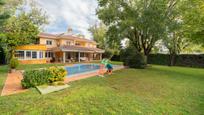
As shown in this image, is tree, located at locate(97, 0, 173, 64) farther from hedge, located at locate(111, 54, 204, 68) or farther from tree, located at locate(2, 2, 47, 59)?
tree, located at locate(2, 2, 47, 59)

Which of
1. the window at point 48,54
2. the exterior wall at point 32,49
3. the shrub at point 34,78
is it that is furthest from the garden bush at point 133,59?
the window at point 48,54

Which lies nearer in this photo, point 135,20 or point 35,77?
point 35,77

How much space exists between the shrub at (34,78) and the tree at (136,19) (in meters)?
12.9

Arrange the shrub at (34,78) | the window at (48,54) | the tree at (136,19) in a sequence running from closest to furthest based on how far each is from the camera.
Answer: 1. the shrub at (34,78)
2. the tree at (136,19)
3. the window at (48,54)

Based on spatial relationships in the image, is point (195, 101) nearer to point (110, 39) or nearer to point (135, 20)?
point (135, 20)

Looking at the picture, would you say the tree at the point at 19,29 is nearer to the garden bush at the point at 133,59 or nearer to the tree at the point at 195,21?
the garden bush at the point at 133,59

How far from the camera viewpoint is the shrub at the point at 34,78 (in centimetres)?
882

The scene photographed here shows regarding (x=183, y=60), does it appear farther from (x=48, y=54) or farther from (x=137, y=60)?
(x=48, y=54)

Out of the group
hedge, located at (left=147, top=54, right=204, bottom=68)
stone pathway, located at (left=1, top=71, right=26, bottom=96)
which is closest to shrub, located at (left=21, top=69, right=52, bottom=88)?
stone pathway, located at (left=1, top=71, right=26, bottom=96)

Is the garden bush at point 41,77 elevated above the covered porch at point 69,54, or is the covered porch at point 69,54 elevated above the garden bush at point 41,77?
the covered porch at point 69,54

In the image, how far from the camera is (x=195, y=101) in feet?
24.2

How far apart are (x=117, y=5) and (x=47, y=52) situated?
18921 mm

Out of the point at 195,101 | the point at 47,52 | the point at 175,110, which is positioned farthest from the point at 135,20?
the point at 47,52

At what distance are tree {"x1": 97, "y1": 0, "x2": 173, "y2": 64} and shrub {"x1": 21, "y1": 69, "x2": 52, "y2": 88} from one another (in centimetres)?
1289
